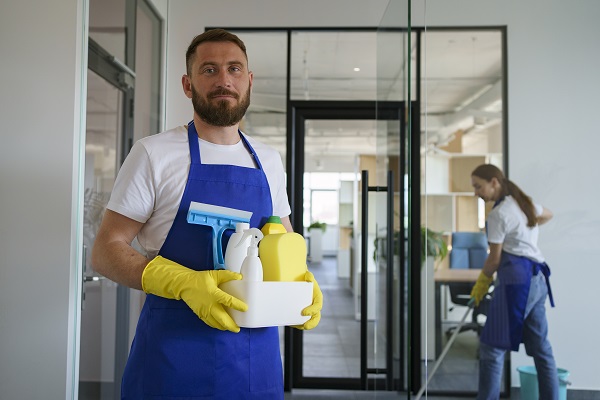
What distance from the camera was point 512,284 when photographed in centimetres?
159

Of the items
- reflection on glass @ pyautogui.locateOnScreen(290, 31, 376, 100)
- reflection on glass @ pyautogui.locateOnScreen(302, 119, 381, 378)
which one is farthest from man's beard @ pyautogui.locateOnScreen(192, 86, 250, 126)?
reflection on glass @ pyautogui.locateOnScreen(290, 31, 376, 100)

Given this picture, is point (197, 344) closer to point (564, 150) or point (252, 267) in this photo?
point (252, 267)

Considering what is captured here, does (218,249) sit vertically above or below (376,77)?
below

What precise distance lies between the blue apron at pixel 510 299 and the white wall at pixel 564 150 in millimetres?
52

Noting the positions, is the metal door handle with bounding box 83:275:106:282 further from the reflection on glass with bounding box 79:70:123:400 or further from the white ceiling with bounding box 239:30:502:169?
the white ceiling with bounding box 239:30:502:169

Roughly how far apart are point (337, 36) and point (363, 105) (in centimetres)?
44

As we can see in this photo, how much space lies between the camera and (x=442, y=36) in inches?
71.0

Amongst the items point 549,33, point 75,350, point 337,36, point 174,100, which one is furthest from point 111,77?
point 549,33

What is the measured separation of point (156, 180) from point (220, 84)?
286 millimetres

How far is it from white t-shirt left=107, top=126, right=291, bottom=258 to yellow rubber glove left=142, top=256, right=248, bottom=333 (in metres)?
0.18

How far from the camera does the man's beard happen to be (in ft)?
4.94

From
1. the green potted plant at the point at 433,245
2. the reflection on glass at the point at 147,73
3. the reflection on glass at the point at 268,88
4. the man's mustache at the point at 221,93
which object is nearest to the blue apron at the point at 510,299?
the green potted plant at the point at 433,245

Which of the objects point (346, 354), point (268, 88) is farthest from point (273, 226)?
point (346, 354)

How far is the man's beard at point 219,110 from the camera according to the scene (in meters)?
1.50
